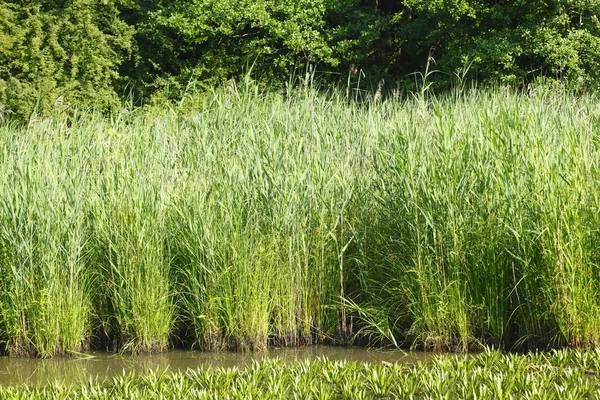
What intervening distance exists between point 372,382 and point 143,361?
6.19 ft

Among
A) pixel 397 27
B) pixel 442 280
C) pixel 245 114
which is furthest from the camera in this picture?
pixel 397 27

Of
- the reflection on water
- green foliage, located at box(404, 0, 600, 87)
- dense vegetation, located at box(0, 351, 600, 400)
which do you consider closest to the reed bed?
the reflection on water

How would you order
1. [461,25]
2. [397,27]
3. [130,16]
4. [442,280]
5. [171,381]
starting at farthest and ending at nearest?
[130,16] → [397,27] → [461,25] → [442,280] → [171,381]

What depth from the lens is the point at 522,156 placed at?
19.6 feet

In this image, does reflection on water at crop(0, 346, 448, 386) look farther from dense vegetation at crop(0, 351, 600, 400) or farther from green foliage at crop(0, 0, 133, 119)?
green foliage at crop(0, 0, 133, 119)

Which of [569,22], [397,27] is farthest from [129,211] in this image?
[397,27]

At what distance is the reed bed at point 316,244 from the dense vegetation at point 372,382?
60cm

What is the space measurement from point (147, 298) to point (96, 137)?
2.27 m

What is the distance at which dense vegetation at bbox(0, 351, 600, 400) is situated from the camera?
464cm

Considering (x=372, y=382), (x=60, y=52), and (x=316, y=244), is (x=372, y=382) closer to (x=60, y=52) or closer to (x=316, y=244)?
(x=316, y=244)

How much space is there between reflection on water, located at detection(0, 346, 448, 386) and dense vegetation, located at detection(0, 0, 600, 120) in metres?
10.7

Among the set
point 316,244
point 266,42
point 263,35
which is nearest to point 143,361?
point 316,244

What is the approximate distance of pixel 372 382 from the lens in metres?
4.89

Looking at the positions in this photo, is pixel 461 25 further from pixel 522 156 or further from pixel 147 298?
pixel 147 298
